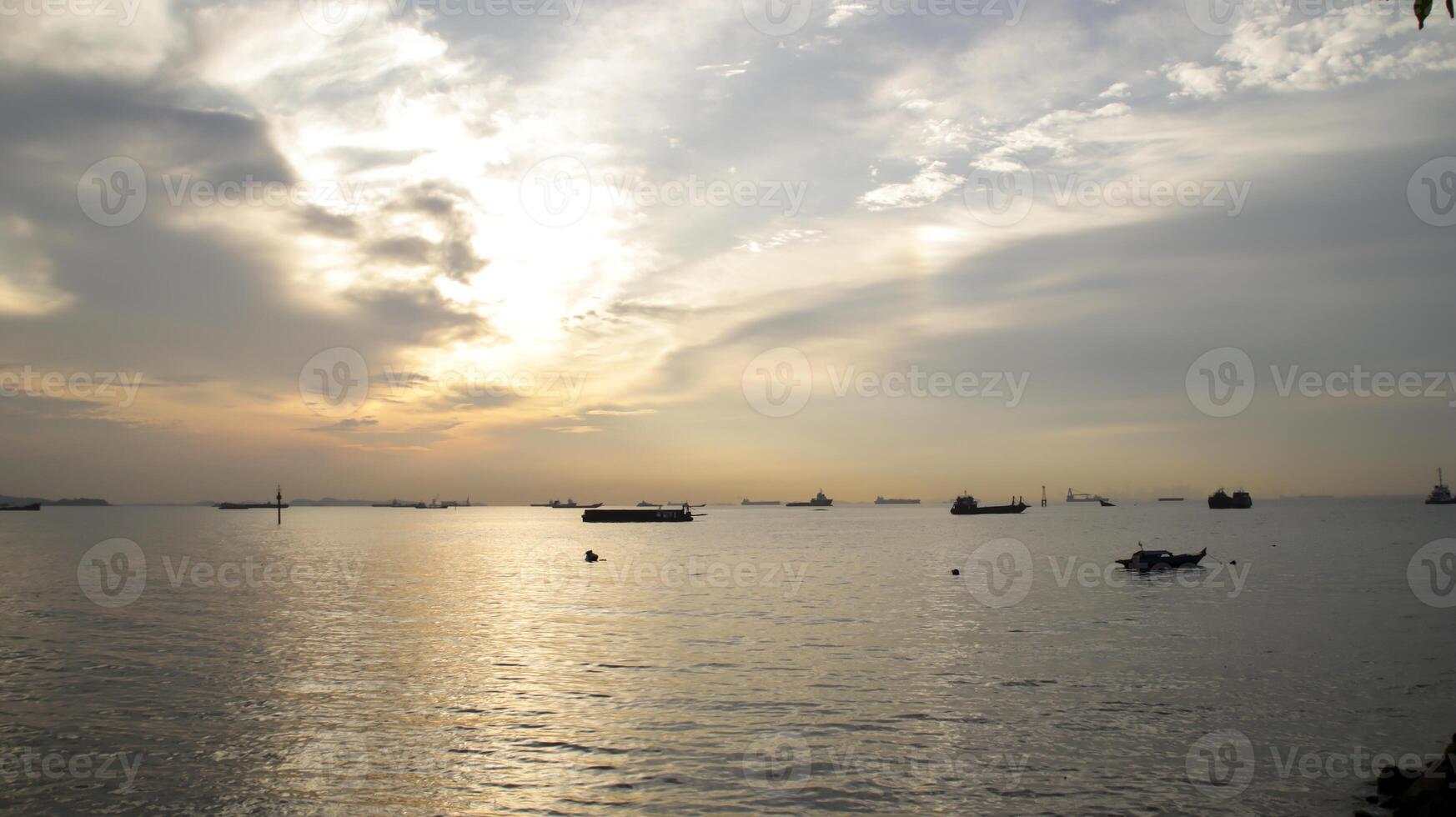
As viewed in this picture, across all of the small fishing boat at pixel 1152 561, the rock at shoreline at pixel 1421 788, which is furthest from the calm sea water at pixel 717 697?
the small fishing boat at pixel 1152 561

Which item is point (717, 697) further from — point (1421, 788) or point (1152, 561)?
point (1152, 561)

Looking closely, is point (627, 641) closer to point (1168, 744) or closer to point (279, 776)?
point (279, 776)

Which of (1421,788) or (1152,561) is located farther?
(1152,561)

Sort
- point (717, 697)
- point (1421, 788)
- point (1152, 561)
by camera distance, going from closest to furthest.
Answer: point (1421, 788) < point (717, 697) < point (1152, 561)

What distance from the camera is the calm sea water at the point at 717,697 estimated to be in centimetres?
1844

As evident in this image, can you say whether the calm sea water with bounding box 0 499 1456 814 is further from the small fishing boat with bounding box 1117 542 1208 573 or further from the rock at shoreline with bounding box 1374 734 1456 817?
the small fishing boat with bounding box 1117 542 1208 573

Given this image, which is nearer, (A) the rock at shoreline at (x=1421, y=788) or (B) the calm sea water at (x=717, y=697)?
(A) the rock at shoreline at (x=1421, y=788)

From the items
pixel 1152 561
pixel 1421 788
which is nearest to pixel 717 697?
pixel 1421 788

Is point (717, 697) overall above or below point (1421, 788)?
below

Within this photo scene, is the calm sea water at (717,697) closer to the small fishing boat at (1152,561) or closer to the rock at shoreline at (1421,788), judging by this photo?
the rock at shoreline at (1421,788)

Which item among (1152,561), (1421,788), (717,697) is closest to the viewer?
(1421,788)

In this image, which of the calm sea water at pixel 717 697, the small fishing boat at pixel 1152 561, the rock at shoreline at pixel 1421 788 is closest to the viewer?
the rock at shoreline at pixel 1421 788

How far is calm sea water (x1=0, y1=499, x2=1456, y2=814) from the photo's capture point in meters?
18.4

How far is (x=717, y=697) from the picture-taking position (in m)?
26.6
